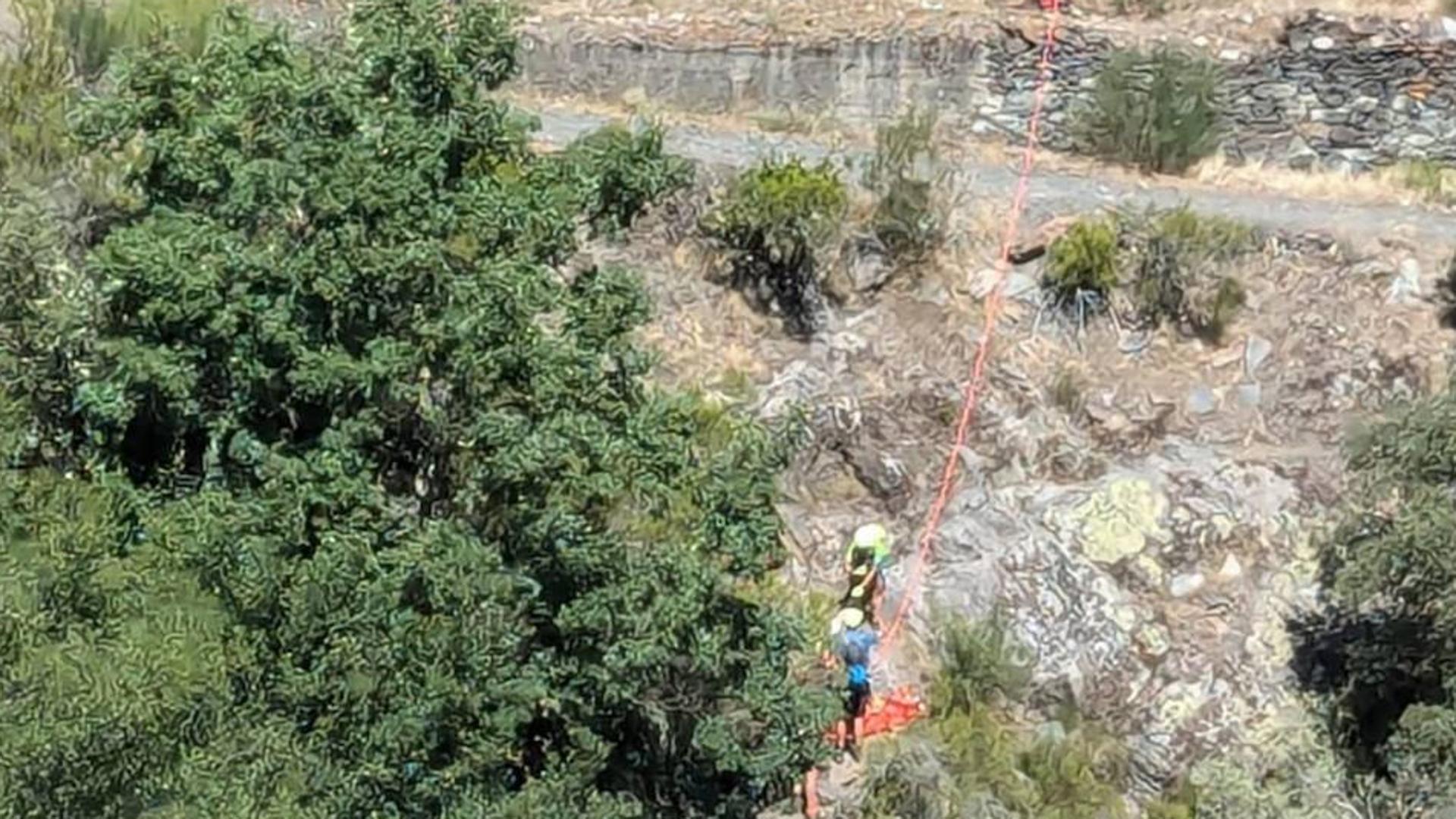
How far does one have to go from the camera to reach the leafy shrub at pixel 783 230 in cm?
2077

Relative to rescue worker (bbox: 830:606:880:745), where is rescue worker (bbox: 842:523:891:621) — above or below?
above

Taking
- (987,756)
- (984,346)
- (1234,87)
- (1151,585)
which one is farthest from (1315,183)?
(987,756)

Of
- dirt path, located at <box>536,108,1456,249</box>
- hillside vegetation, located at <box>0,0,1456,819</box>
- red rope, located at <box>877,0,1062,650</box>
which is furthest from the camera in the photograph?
dirt path, located at <box>536,108,1456,249</box>

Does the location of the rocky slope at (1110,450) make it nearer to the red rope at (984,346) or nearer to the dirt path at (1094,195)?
the red rope at (984,346)

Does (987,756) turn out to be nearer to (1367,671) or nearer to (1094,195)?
(1367,671)

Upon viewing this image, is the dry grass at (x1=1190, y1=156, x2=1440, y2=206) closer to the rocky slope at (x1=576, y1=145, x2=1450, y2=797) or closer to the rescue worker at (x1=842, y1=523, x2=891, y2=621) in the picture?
the rocky slope at (x1=576, y1=145, x2=1450, y2=797)

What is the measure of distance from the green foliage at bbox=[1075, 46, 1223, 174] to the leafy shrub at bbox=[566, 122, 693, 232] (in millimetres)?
7650

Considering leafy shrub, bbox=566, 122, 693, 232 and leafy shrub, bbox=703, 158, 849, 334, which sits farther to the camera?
leafy shrub, bbox=703, 158, 849, 334

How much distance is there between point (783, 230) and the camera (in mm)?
20797

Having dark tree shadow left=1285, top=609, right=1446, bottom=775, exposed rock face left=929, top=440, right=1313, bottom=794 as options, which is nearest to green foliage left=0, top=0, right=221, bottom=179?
exposed rock face left=929, top=440, right=1313, bottom=794

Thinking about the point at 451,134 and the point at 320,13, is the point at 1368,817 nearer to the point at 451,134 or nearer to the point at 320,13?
the point at 451,134

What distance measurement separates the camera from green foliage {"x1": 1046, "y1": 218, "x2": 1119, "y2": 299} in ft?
68.9

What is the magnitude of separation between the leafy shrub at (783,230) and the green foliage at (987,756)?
11.3 feet

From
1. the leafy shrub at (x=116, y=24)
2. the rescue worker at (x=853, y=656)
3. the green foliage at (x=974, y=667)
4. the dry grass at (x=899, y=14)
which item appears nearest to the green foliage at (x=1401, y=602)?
the green foliage at (x=974, y=667)
